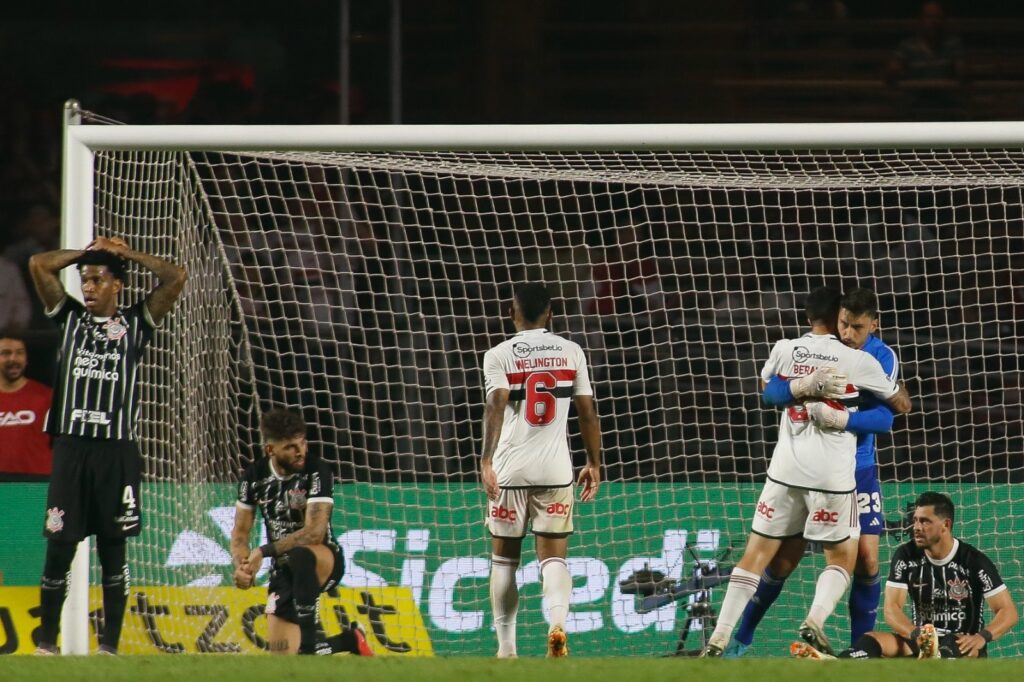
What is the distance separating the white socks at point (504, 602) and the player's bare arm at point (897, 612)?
6.01 feet

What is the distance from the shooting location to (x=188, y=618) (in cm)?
739

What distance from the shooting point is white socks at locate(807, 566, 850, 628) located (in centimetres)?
607

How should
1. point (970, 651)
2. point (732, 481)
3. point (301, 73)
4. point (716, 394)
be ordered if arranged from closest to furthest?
point (970, 651), point (732, 481), point (716, 394), point (301, 73)

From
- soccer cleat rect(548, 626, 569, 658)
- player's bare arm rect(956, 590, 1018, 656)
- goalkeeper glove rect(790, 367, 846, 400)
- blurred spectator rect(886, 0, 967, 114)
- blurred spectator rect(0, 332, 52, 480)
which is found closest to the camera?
soccer cleat rect(548, 626, 569, 658)

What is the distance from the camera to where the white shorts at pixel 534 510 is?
6387mm

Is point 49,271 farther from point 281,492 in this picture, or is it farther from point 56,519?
point 281,492

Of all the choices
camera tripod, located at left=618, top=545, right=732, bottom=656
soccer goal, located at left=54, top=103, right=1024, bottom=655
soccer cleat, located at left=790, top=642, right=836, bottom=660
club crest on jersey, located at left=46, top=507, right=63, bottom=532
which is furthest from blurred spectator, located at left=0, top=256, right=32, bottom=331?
soccer cleat, located at left=790, top=642, right=836, bottom=660

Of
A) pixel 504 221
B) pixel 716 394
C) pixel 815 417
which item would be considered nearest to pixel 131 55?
pixel 504 221

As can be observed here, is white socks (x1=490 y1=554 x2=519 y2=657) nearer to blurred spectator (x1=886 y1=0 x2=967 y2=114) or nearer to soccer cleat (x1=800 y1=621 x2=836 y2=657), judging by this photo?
soccer cleat (x1=800 y1=621 x2=836 y2=657)

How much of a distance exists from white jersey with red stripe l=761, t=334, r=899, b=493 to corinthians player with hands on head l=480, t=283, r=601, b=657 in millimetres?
830

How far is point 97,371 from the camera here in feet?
19.6

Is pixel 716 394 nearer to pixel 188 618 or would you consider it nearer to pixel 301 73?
pixel 188 618

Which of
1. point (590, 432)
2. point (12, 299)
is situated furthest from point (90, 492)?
point (12, 299)

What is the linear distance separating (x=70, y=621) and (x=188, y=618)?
115cm
